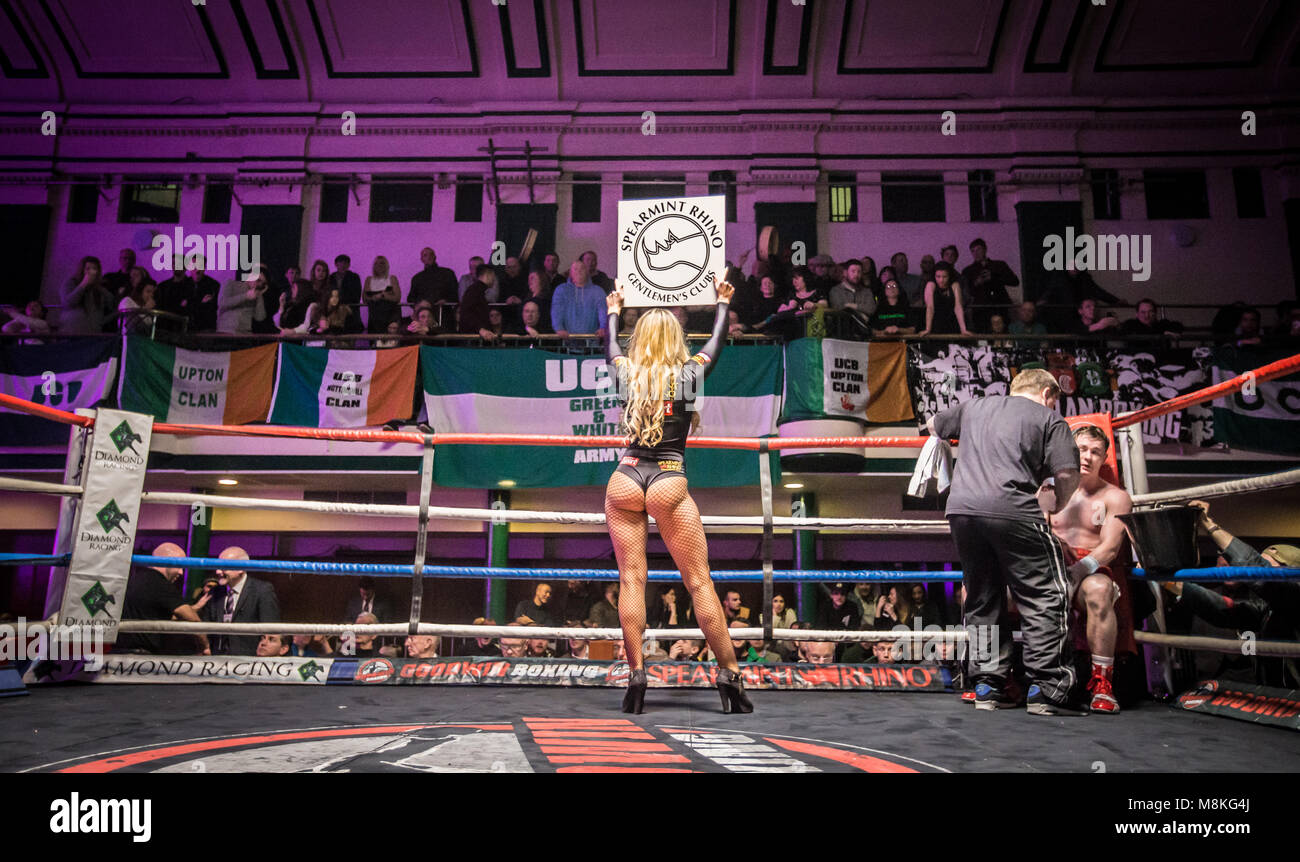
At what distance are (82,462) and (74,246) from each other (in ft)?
33.5

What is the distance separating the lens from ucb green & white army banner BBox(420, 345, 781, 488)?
7926mm

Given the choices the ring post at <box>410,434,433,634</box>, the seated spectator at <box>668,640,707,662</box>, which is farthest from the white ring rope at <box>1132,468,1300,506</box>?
the seated spectator at <box>668,640,707,662</box>

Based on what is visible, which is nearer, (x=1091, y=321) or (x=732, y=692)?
(x=732, y=692)

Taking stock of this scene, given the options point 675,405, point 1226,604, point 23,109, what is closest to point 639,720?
point 675,405

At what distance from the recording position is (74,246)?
11.5m

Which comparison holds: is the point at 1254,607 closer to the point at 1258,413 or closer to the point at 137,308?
the point at 1258,413

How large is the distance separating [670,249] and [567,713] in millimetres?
2068

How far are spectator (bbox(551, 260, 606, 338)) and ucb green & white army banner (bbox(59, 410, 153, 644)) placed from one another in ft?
18.6

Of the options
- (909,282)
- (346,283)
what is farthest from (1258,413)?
(346,283)

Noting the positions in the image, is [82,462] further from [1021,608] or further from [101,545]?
[1021,608]

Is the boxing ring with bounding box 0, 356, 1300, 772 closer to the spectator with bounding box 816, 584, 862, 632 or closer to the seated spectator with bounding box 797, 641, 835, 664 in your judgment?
the seated spectator with bounding box 797, 641, 835, 664

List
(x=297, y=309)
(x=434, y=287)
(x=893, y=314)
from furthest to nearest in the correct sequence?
1. (x=434, y=287)
2. (x=297, y=309)
3. (x=893, y=314)

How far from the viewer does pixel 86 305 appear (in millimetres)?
9414
